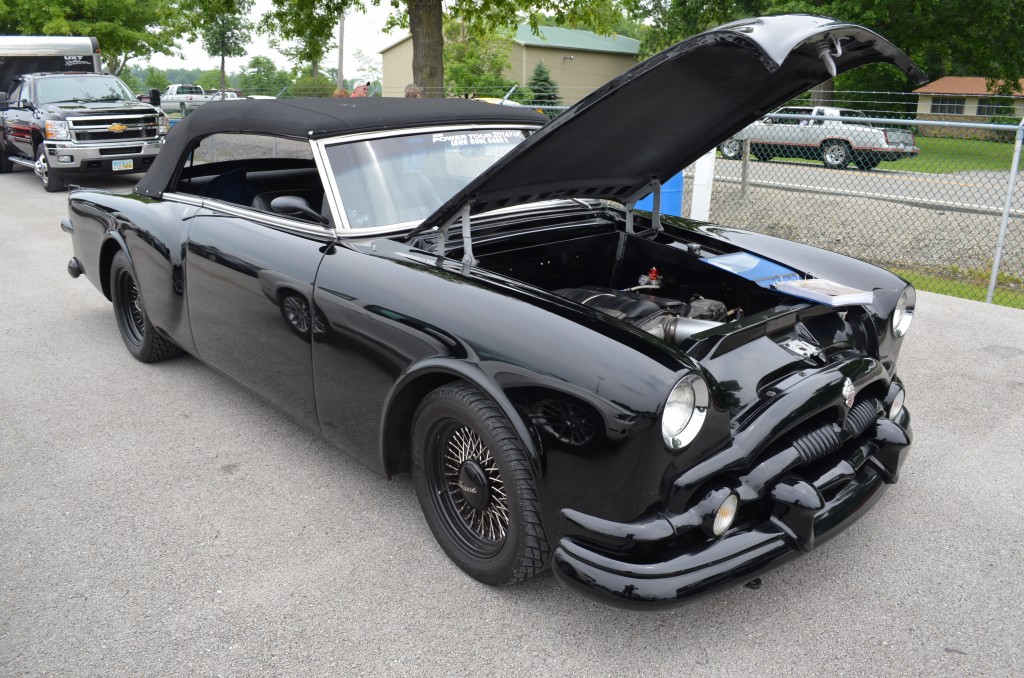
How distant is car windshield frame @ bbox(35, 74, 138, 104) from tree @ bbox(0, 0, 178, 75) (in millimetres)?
10173

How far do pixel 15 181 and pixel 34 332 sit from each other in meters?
10.5

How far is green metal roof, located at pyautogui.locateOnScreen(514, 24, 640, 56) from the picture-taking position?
45594 mm

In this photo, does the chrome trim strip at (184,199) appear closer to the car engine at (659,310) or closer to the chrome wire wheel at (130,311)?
the chrome wire wheel at (130,311)

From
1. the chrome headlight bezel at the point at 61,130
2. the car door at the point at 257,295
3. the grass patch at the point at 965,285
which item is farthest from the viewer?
the chrome headlight bezel at the point at 61,130

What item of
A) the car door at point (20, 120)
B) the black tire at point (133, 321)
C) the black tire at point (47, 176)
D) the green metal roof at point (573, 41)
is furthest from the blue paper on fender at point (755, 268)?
the green metal roof at point (573, 41)

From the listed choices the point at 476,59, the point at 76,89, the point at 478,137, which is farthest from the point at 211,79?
the point at 478,137

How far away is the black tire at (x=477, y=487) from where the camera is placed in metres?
2.43

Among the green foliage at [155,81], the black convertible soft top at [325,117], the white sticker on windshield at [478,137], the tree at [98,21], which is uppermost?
the green foliage at [155,81]

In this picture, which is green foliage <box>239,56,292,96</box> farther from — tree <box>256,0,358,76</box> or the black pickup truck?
the black pickup truck

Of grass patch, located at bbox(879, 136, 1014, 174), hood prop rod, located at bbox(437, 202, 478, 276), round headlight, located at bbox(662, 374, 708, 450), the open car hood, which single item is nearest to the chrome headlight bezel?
the open car hood

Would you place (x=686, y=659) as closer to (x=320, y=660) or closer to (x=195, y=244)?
(x=320, y=660)

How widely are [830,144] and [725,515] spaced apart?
9.16m

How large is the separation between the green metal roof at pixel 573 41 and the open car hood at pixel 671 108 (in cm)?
4355

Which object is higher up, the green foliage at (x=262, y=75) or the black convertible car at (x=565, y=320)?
the green foliage at (x=262, y=75)
